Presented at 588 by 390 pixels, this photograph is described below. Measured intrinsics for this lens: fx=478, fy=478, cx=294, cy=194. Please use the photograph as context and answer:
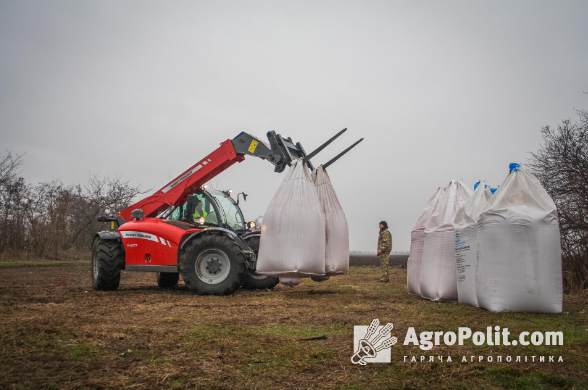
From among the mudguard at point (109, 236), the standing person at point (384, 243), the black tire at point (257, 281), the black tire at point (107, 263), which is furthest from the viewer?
the standing person at point (384, 243)

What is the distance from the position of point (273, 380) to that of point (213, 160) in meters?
6.71

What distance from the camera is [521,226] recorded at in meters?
5.65

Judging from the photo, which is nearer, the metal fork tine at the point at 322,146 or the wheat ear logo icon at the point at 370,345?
the wheat ear logo icon at the point at 370,345

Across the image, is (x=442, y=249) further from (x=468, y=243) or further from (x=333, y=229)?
(x=333, y=229)

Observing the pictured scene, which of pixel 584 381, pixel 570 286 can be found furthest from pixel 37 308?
pixel 570 286

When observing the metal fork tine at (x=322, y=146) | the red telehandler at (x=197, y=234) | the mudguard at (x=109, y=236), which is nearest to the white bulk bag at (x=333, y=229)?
the metal fork tine at (x=322, y=146)

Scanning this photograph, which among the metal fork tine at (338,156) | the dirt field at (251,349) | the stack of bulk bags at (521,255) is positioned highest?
the metal fork tine at (338,156)

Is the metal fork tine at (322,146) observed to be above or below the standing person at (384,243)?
above

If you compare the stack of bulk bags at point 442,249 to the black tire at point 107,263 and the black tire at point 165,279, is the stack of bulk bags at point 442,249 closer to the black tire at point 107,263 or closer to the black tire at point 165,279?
the black tire at point 107,263

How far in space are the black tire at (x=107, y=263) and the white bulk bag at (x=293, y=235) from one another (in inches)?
120

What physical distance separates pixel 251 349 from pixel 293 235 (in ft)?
10.1

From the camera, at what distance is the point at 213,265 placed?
8.07 metres

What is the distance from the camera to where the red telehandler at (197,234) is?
796 centimetres

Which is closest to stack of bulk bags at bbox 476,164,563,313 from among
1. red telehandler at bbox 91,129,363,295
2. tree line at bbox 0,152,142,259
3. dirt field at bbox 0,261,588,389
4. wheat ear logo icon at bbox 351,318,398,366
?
dirt field at bbox 0,261,588,389
